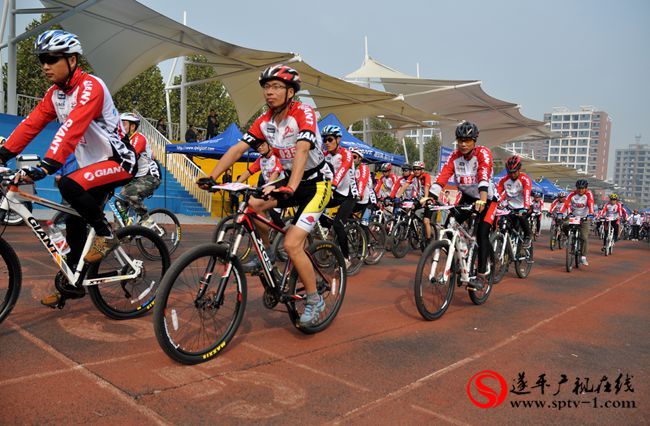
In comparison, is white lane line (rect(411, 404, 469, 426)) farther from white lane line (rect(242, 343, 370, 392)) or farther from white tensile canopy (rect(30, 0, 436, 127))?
white tensile canopy (rect(30, 0, 436, 127))

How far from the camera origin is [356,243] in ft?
26.9

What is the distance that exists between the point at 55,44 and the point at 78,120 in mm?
590

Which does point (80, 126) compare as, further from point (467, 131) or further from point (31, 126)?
point (467, 131)

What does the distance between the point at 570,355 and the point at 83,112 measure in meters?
4.58

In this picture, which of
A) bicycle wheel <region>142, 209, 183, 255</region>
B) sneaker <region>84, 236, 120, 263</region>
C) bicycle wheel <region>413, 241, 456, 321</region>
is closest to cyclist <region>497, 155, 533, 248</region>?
bicycle wheel <region>413, 241, 456, 321</region>

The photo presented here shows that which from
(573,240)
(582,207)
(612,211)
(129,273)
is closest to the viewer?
(129,273)

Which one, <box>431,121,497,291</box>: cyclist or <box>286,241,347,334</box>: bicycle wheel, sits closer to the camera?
<box>286,241,347,334</box>: bicycle wheel

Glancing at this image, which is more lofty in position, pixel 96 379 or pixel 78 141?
pixel 78 141

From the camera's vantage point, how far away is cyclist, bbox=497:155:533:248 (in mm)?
8844

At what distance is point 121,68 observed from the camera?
19625 millimetres

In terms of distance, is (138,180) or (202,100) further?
(202,100)

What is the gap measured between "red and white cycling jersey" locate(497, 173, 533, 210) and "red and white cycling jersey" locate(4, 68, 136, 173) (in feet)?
23.4

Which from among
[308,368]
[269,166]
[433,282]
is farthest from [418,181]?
[308,368]

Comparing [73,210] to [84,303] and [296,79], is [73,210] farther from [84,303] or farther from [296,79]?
[296,79]
